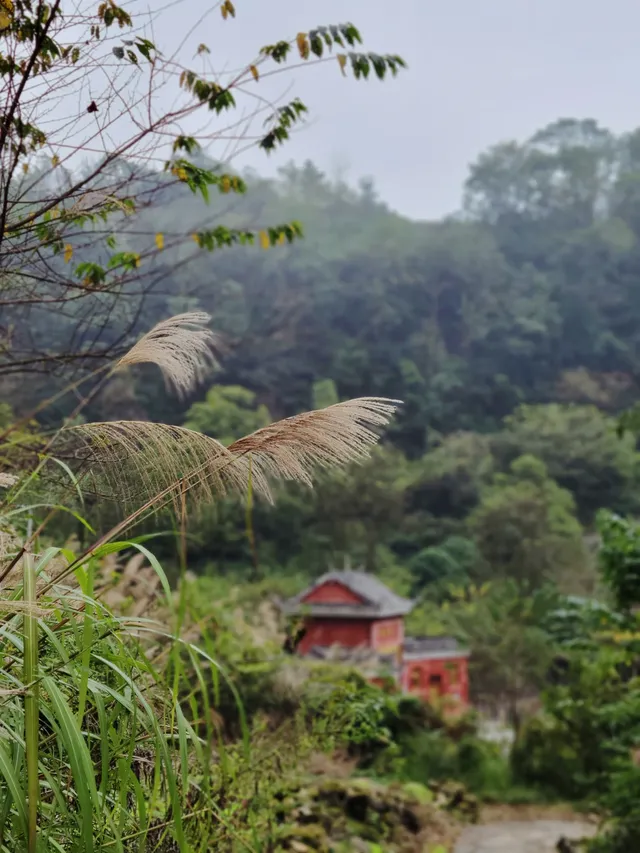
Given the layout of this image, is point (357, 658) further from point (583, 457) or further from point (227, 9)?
point (583, 457)

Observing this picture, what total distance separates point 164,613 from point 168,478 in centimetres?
261

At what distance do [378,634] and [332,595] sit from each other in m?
0.72

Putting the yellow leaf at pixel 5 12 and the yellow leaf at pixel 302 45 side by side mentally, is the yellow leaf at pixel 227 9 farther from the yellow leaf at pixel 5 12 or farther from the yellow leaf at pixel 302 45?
the yellow leaf at pixel 5 12

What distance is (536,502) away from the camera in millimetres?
14086

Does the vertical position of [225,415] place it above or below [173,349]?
above

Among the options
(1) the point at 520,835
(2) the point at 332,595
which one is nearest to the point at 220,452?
(1) the point at 520,835

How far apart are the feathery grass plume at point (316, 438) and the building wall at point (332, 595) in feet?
31.7

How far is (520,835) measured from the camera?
6.52 meters

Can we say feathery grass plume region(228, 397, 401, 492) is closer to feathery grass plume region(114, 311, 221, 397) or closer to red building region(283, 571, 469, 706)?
feathery grass plume region(114, 311, 221, 397)

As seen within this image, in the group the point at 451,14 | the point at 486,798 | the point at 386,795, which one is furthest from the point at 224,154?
the point at 451,14

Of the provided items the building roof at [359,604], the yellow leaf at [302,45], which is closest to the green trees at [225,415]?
the building roof at [359,604]

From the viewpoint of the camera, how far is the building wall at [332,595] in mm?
10508

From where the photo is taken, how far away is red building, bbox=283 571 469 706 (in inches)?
404

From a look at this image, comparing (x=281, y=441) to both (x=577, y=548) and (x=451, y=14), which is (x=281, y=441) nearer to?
(x=577, y=548)
